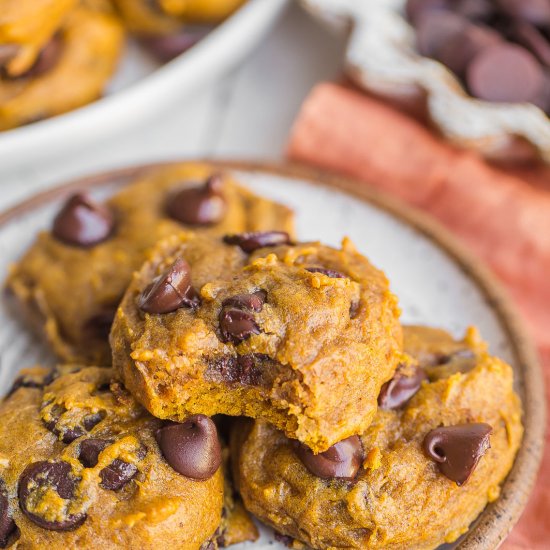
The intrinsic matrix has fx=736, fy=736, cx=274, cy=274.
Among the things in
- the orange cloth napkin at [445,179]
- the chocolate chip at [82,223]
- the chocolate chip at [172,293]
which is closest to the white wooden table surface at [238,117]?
the orange cloth napkin at [445,179]

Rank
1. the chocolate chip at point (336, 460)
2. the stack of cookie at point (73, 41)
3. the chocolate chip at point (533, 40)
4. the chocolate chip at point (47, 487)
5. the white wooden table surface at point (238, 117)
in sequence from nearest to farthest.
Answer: the chocolate chip at point (47, 487) → the chocolate chip at point (336, 460) → the stack of cookie at point (73, 41) → the chocolate chip at point (533, 40) → the white wooden table surface at point (238, 117)

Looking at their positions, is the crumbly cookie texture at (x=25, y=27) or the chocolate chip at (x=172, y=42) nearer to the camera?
the crumbly cookie texture at (x=25, y=27)

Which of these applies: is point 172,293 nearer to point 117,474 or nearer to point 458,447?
point 117,474

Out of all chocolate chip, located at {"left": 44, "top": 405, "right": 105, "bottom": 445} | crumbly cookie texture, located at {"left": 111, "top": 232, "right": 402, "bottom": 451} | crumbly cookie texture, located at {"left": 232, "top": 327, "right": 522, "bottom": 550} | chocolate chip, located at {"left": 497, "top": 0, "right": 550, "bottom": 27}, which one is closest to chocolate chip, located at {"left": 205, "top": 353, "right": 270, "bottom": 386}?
crumbly cookie texture, located at {"left": 111, "top": 232, "right": 402, "bottom": 451}

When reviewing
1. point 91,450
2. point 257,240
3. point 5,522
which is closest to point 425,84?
point 257,240

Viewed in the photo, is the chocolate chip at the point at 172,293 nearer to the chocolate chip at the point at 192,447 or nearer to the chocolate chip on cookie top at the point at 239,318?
the chocolate chip on cookie top at the point at 239,318

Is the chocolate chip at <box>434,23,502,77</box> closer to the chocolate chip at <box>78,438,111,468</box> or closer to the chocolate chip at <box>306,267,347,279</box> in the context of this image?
the chocolate chip at <box>306,267,347,279</box>
